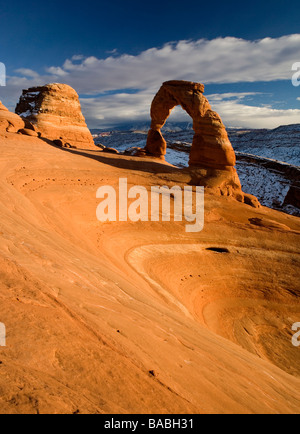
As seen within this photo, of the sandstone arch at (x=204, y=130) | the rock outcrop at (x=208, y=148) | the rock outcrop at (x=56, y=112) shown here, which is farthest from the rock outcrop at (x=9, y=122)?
the rock outcrop at (x=208, y=148)

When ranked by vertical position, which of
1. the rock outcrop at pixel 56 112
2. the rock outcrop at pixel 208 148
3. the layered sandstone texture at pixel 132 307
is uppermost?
the rock outcrop at pixel 56 112

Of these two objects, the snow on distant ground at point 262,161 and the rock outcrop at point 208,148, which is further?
the snow on distant ground at point 262,161

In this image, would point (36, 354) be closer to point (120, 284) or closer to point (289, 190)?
point (120, 284)

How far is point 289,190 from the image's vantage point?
3284 centimetres

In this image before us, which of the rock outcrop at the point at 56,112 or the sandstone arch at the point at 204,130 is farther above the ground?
the rock outcrop at the point at 56,112

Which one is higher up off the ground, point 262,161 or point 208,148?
point 262,161

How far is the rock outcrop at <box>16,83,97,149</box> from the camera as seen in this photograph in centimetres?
2531

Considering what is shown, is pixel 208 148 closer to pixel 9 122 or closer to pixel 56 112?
pixel 9 122

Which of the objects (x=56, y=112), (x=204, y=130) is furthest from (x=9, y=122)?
(x=204, y=130)

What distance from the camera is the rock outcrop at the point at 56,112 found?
2531 cm

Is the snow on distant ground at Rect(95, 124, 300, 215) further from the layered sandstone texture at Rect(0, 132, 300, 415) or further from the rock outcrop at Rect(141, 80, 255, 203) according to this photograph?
the layered sandstone texture at Rect(0, 132, 300, 415)

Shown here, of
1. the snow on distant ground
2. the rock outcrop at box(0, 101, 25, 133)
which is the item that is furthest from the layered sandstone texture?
the snow on distant ground

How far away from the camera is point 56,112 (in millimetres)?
26328

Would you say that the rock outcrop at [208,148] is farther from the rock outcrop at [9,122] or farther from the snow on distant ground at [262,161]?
the snow on distant ground at [262,161]
